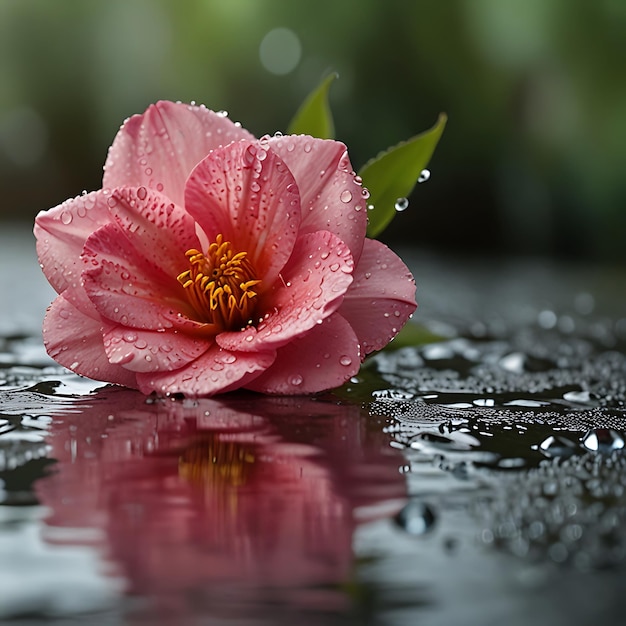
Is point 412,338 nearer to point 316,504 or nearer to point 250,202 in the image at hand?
point 250,202

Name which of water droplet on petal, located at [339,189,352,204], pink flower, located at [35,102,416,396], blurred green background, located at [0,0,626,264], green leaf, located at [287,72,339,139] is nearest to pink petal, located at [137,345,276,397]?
pink flower, located at [35,102,416,396]

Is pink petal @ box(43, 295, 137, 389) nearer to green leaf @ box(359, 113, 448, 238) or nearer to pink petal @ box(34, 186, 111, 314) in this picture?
pink petal @ box(34, 186, 111, 314)

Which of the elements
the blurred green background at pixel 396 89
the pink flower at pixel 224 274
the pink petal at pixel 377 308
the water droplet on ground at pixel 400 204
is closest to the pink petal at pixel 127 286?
the pink flower at pixel 224 274

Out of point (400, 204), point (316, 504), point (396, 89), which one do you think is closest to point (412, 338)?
point (400, 204)

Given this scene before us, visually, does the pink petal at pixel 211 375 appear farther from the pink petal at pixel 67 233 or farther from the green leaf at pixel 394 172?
the green leaf at pixel 394 172

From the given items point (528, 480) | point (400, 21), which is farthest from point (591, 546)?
point (400, 21)

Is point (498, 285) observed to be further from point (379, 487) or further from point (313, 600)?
point (313, 600)
